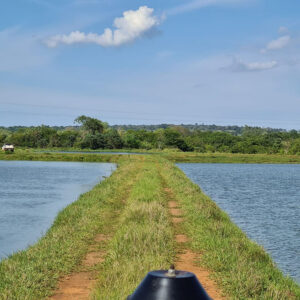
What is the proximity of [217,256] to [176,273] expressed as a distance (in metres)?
6.46

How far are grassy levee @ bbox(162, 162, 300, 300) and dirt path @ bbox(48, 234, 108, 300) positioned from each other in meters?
1.93

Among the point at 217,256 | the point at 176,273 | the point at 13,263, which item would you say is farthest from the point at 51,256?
the point at 176,273

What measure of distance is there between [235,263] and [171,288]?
240 inches

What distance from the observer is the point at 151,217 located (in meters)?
11.6

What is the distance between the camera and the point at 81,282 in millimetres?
7137

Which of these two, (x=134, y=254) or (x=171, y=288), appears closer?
(x=171, y=288)

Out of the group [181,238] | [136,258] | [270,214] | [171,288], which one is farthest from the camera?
[270,214]

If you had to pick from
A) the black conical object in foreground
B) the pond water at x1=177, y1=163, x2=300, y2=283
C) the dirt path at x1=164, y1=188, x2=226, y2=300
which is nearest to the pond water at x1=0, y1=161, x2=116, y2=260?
the dirt path at x1=164, y1=188, x2=226, y2=300

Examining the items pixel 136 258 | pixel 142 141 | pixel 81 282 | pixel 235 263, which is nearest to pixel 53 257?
pixel 81 282

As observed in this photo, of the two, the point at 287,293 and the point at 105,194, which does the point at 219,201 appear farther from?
the point at 287,293

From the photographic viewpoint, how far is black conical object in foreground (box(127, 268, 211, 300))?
2.05m

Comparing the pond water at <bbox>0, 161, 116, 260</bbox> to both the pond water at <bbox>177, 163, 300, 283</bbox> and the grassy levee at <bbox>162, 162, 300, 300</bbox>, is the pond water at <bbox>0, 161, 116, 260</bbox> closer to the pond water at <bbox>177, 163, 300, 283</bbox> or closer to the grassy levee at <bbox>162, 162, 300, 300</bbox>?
the grassy levee at <bbox>162, 162, 300, 300</bbox>

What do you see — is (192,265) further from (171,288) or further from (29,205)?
A: (29,205)

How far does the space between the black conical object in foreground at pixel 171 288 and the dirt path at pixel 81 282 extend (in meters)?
4.55
